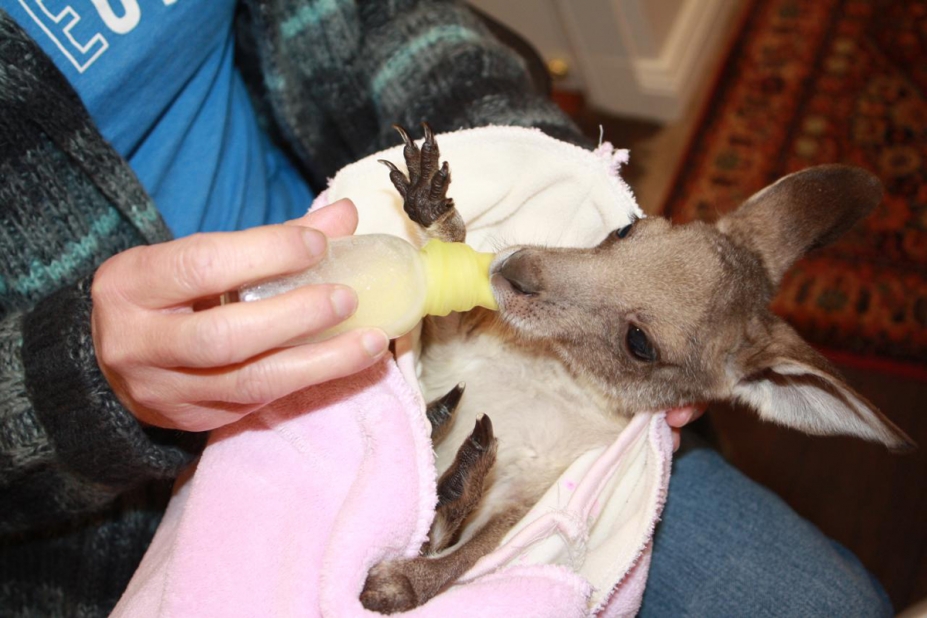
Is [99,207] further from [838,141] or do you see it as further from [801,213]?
[838,141]

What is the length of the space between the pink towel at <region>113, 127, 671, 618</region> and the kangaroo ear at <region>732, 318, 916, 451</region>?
31cm

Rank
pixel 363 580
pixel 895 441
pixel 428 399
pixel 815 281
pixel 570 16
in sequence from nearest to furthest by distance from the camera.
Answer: pixel 363 580 < pixel 895 441 < pixel 428 399 < pixel 815 281 < pixel 570 16

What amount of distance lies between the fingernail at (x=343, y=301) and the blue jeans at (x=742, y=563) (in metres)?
1.13

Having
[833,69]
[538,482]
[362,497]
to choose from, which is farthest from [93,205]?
[833,69]

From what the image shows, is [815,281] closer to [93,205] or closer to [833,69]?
[833,69]

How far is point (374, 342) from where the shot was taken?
1083mm

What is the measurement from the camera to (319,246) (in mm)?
1045

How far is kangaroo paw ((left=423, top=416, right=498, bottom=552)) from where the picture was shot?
1509 millimetres

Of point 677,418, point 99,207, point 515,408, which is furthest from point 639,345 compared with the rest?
point 99,207

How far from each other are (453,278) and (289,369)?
0.42 m

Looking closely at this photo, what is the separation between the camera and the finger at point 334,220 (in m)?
1.18

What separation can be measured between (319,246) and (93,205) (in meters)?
0.67

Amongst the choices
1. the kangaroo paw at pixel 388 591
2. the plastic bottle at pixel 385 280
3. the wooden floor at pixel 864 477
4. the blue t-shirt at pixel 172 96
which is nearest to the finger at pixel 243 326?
the plastic bottle at pixel 385 280

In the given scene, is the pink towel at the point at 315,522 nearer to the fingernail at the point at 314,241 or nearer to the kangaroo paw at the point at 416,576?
the kangaroo paw at the point at 416,576
